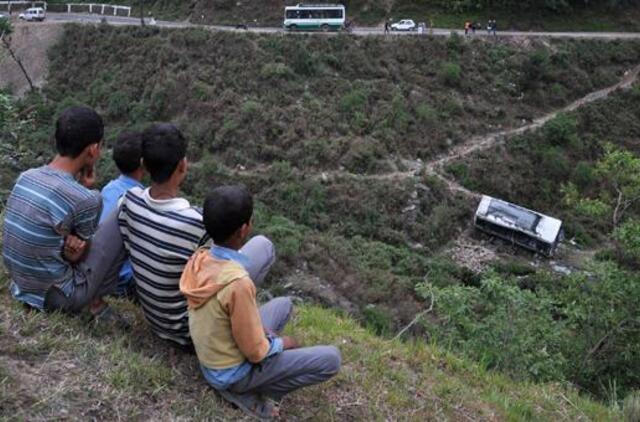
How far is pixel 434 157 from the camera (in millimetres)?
24031

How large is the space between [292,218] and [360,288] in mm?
5635

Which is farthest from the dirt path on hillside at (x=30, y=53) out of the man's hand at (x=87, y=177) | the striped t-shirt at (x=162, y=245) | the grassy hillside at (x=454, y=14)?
the striped t-shirt at (x=162, y=245)

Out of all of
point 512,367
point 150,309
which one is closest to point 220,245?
point 150,309

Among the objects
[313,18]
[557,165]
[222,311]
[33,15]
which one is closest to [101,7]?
[33,15]

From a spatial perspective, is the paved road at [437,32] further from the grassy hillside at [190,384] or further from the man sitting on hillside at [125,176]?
the man sitting on hillside at [125,176]

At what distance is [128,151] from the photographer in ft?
13.3

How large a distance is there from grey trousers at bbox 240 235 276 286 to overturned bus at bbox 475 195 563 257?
18.1 m

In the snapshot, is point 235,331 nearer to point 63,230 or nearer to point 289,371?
point 289,371

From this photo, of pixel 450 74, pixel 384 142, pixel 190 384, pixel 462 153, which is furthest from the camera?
pixel 450 74

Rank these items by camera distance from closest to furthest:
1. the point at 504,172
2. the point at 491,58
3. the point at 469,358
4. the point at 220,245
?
1. the point at 220,245
2. the point at 469,358
3. the point at 504,172
4. the point at 491,58

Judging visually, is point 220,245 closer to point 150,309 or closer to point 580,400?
point 150,309

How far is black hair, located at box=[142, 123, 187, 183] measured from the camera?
10.4 ft

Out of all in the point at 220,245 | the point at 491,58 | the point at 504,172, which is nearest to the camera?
the point at 220,245

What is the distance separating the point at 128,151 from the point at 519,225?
18.4 meters
